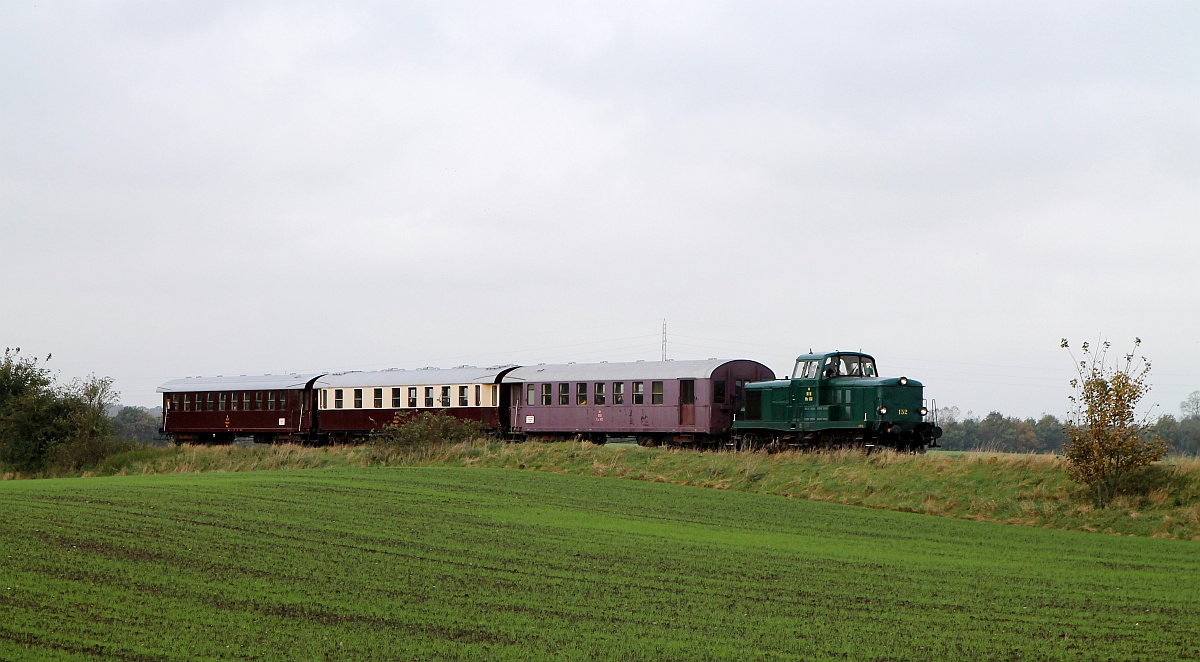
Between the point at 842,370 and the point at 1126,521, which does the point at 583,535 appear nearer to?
the point at 1126,521

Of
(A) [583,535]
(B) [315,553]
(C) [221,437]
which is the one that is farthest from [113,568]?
(C) [221,437]

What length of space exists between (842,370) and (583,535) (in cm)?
1850

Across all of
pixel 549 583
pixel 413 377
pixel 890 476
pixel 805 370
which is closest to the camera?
pixel 549 583

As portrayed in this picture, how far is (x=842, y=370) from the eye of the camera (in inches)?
1415

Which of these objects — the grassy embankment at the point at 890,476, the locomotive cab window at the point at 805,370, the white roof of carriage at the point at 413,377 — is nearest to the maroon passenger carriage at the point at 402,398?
the white roof of carriage at the point at 413,377

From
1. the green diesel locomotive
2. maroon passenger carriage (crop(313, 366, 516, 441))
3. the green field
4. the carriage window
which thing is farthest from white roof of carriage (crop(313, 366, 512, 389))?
the green field

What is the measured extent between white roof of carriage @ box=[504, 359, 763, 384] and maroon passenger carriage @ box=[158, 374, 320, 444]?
1286 centimetres

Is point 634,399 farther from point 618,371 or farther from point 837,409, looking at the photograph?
point 837,409

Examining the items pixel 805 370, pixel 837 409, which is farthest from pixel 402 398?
pixel 837 409

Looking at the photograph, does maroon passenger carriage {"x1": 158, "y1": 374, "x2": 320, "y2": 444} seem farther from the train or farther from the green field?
the green field

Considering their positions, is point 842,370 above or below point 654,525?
above

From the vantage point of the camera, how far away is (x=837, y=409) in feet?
115

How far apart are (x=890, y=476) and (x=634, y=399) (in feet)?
44.2

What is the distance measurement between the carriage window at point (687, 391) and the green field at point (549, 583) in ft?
49.5
